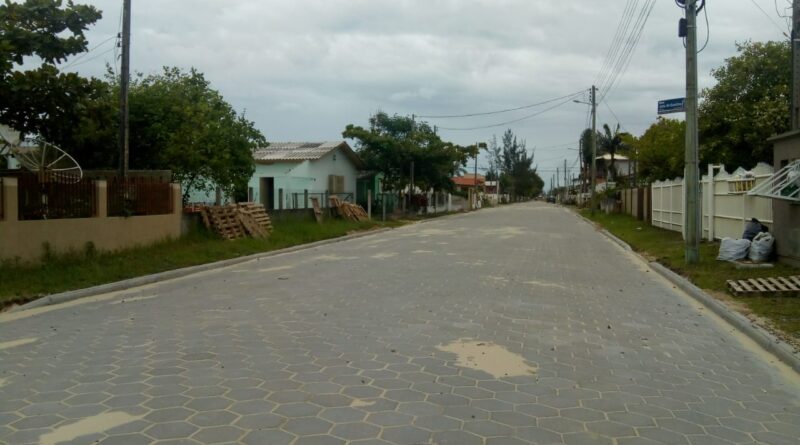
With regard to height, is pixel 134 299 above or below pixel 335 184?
below

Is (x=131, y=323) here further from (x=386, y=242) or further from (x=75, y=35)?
(x=386, y=242)

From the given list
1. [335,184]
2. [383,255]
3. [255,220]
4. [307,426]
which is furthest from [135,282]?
[335,184]

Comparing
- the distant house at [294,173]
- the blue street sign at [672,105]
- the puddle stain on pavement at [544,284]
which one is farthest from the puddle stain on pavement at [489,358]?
the distant house at [294,173]

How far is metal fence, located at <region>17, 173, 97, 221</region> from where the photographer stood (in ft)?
39.7

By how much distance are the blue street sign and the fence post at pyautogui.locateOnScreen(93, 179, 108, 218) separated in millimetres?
12433

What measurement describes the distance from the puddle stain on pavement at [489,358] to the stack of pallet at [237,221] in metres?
13.1

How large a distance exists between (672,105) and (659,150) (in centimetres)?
2350

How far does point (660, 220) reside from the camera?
85.5ft

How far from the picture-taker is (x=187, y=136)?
18453 mm

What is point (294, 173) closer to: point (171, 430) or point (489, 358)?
point (489, 358)

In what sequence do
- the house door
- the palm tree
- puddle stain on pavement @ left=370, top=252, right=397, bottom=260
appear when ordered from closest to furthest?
puddle stain on pavement @ left=370, top=252, right=397, bottom=260 < the house door < the palm tree

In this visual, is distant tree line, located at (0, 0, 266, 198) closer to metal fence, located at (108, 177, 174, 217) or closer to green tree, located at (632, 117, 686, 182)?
metal fence, located at (108, 177, 174, 217)

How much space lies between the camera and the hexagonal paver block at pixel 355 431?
4.19 metres

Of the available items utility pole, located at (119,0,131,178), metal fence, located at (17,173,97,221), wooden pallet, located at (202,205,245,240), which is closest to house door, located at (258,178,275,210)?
wooden pallet, located at (202,205,245,240)
